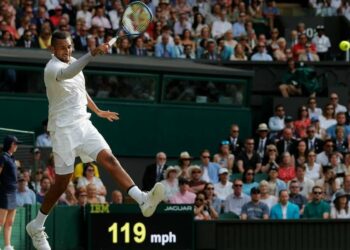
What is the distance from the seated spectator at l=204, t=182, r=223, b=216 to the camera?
20.8 m

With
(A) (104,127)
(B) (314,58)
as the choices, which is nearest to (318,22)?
(B) (314,58)

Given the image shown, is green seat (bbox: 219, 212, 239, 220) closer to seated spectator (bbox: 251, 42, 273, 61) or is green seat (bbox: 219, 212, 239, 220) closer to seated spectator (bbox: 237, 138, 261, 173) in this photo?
seated spectator (bbox: 237, 138, 261, 173)

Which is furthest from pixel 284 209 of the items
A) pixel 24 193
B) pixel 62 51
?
pixel 62 51

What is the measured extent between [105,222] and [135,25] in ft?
21.6

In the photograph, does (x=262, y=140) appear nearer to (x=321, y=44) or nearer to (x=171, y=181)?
(x=171, y=181)

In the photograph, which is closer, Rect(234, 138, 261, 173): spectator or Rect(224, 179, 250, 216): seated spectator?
Rect(224, 179, 250, 216): seated spectator

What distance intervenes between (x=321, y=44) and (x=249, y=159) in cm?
597

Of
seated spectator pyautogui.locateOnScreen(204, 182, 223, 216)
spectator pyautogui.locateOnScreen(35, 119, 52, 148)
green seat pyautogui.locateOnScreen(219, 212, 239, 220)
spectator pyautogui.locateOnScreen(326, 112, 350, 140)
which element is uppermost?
spectator pyautogui.locateOnScreen(326, 112, 350, 140)

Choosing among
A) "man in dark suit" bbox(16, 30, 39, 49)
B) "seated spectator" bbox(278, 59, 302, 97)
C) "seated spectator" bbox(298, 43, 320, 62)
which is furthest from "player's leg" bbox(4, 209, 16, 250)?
"seated spectator" bbox(298, 43, 320, 62)

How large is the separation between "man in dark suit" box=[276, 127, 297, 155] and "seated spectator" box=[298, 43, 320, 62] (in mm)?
3643

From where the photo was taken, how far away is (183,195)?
21.3 meters

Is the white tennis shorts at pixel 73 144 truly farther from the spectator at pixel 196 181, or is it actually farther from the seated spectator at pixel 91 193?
the spectator at pixel 196 181

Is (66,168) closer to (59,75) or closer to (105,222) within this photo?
(59,75)

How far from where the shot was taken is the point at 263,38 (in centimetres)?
2722
